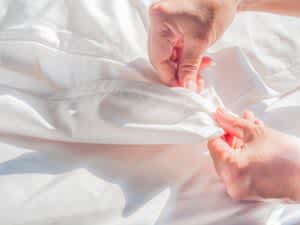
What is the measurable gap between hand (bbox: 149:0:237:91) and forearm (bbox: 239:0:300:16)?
0.20 ft

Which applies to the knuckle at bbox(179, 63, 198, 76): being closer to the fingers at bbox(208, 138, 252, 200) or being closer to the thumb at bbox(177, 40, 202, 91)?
the thumb at bbox(177, 40, 202, 91)

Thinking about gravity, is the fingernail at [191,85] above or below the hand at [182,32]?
below

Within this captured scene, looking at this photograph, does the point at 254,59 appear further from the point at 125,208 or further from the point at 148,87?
the point at 125,208

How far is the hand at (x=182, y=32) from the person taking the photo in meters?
0.65

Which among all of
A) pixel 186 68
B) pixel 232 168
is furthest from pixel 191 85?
pixel 232 168

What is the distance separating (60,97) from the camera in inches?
27.0

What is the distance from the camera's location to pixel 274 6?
76cm

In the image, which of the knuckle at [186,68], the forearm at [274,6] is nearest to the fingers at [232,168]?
the knuckle at [186,68]

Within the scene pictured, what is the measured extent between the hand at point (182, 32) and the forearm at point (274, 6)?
2.4 inches

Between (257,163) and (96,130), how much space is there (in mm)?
217

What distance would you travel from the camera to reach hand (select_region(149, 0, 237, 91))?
0.65 metres

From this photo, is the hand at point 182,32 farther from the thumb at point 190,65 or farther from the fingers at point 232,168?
the fingers at point 232,168

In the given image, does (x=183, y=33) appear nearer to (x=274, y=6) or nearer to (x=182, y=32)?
(x=182, y=32)

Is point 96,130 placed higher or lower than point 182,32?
lower
